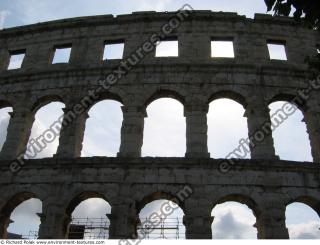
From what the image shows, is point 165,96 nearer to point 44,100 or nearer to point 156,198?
point 156,198

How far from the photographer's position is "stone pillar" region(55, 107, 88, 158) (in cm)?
1379

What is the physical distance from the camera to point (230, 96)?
15.0 m

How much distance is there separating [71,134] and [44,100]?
2555mm

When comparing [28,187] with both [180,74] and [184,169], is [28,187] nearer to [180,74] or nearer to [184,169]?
[184,169]

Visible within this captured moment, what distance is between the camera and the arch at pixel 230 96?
577 inches

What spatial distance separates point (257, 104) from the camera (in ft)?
46.8

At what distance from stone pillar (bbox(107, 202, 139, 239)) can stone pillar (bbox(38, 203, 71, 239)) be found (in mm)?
1693

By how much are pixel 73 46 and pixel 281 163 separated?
10873 mm

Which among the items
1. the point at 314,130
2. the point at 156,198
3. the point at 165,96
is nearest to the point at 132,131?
the point at 165,96

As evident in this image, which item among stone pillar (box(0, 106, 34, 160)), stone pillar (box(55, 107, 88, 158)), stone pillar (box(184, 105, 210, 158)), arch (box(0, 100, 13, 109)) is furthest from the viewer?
arch (box(0, 100, 13, 109))

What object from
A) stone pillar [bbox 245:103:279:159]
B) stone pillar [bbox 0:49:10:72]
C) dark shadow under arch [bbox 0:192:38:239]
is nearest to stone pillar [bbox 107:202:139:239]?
dark shadow under arch [bbox 0:192:38:239]

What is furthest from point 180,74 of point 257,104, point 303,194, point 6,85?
point 6,85

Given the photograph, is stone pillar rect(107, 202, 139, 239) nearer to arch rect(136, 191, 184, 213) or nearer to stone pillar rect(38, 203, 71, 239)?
arch rect(136, 191, 184, 213)

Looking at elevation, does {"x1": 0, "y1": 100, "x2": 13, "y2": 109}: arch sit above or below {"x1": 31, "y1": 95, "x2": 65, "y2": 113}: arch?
above
